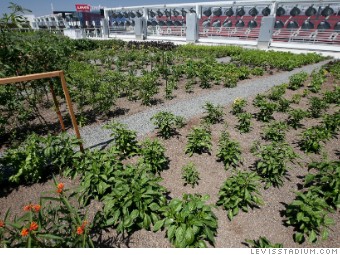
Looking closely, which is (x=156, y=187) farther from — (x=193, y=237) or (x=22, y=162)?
(x=22, y=162)

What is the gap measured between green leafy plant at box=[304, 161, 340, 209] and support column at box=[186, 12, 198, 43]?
82.8 feet

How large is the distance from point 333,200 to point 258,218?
1.22 metres

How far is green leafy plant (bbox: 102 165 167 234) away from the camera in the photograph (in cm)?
292

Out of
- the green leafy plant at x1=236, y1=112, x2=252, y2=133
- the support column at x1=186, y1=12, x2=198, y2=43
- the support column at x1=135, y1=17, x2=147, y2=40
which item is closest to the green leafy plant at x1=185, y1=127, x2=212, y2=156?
the green leafy plant at x1=236, y1=112, x2=252, y2=133

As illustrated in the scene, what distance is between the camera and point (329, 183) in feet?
11.4

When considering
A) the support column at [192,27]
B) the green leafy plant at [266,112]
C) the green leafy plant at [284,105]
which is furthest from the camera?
the support column at [192,27]

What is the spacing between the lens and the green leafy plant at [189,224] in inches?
102

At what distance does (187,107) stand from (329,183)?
192 inches

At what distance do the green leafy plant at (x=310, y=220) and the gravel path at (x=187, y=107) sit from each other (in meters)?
3.96

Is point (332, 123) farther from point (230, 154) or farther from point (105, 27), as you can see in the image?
point (105, 27)

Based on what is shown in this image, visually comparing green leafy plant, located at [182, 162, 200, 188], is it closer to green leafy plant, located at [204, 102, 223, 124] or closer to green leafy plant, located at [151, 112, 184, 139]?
green leafy plant, located at [151, 112, 184, 139]

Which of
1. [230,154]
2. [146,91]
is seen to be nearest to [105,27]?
[146,91]

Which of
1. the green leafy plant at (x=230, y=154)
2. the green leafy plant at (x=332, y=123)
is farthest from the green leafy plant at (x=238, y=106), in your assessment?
the green leafy plant at (x=230, y=154)

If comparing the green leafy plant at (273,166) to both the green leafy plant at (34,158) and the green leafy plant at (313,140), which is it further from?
the green leafy plant at (34,158)
